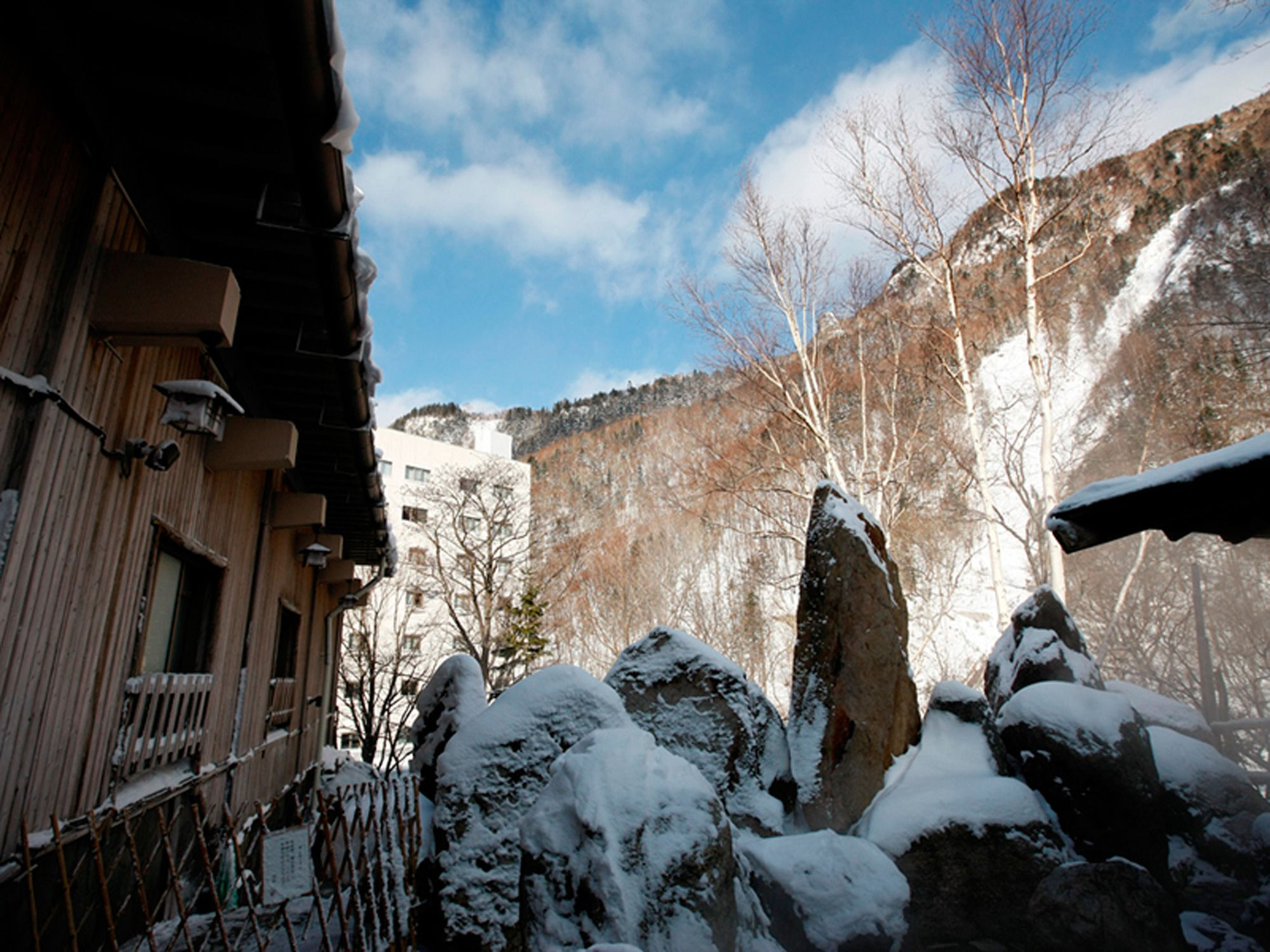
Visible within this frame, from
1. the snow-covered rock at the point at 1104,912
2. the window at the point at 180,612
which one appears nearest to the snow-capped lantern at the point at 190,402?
the window at the point at 180,612

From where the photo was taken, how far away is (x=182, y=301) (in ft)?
13.0

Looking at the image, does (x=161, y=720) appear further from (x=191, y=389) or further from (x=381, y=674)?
(x=381, y=674)

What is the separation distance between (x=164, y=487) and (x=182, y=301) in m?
1.64

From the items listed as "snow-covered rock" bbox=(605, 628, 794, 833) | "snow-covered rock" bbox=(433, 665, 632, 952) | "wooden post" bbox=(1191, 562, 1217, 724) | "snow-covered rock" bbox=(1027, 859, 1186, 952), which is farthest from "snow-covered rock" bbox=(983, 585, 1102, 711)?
"wooden post" bbox=(1191, 562, 1217, 724)

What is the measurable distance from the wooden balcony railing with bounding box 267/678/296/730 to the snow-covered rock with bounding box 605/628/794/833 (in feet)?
16.3

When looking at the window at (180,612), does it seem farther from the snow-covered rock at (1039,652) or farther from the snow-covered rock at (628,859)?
the snow-covered rock at (1039,652)

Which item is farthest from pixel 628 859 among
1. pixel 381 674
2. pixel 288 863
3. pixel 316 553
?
pixel 381 674

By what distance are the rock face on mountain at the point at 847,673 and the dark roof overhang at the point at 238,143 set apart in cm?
437

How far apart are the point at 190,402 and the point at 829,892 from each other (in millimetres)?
4984

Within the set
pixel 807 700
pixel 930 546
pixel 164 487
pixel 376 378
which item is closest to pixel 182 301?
pixel 164 487

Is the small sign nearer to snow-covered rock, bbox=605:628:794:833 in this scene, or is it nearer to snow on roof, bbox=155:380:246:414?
snow-covered rock, bbox=605:628:794:833

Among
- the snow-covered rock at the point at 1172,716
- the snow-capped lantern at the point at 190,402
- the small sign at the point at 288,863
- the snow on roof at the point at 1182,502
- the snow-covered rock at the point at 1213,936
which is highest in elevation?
the snow-capped lantern at the point at 190,402

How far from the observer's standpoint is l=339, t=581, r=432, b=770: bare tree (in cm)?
1881

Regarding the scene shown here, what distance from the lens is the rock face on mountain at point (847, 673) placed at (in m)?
5.79
